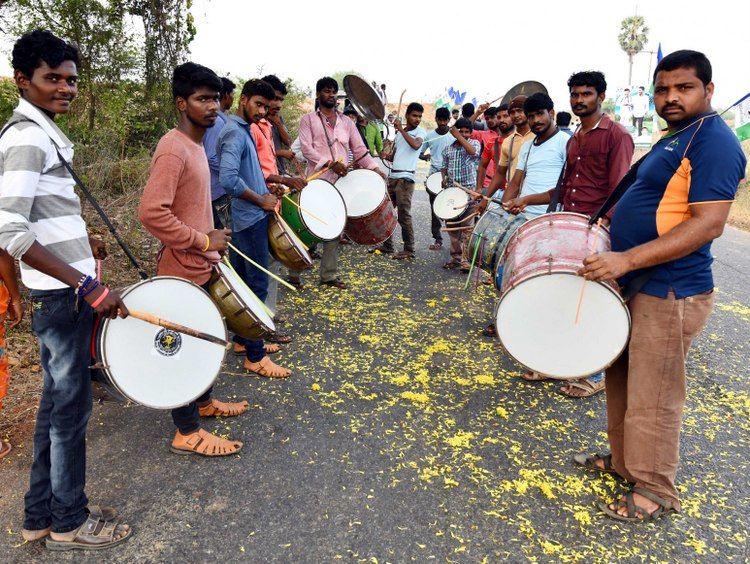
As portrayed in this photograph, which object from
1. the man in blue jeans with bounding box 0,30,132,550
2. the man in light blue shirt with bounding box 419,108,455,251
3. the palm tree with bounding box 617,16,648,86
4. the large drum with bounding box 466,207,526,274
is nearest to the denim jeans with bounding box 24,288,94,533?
the man in blue jeans with bounding box 0,30,132,550

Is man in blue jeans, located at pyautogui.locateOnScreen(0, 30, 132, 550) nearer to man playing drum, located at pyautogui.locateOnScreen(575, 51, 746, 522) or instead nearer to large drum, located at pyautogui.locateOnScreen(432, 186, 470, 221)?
man playing drum, located at pyautogui.locateOnScreen(575, 51, 746, 522)

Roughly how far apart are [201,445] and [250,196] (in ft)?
6.33

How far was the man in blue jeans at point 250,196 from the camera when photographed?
3.76 meters

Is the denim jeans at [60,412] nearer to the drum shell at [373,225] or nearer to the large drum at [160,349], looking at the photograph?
the large drum at [160,349]

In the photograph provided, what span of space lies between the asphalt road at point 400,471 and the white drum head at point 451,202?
7.42 feet

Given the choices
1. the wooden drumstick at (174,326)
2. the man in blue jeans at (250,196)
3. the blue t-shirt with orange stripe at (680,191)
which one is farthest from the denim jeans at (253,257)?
the blue t-shirt with orange stripe at (680,191)

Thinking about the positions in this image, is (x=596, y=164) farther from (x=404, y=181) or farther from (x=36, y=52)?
(x=404, y=181)

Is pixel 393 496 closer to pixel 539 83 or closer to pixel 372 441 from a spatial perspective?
pixel 372 441

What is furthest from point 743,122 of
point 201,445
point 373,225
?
point 201,445

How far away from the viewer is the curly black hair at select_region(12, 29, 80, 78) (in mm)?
1984

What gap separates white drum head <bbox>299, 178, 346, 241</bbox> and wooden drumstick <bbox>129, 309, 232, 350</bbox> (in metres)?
2.19

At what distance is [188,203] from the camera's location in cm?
274

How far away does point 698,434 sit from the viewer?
3438 millimetres

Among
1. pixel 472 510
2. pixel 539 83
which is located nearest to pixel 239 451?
pixel 472 510
